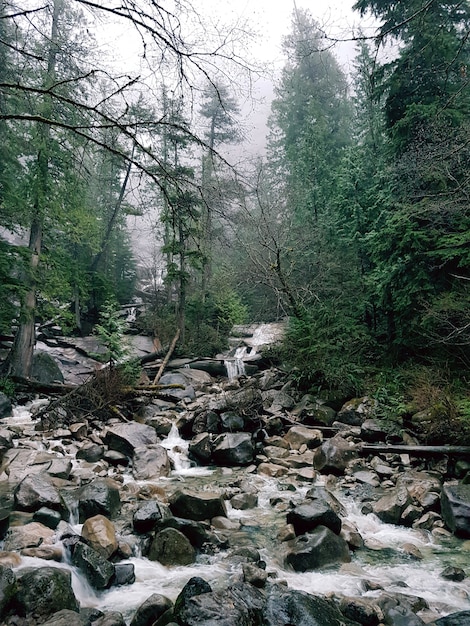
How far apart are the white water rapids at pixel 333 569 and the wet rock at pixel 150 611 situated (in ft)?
0.60

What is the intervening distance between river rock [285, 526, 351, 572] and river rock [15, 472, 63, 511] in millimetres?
2946

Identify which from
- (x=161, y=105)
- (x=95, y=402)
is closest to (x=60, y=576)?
(x=161, y=105)

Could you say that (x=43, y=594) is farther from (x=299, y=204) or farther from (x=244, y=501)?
(x=299, y=204)

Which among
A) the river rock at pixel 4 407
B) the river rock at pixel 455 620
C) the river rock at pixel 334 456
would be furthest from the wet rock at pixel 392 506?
the river rock at pixel 4 407

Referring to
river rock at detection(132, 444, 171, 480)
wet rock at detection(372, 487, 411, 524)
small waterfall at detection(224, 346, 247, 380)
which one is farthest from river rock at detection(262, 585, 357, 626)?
small waterfall at detection(224, 346, 247, 380)

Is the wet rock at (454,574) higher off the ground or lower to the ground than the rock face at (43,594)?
lower

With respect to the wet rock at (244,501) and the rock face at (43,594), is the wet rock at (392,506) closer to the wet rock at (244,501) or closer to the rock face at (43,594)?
the wet rock at (244,501)

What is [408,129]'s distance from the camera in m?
10.9

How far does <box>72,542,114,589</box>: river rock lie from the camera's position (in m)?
3.71

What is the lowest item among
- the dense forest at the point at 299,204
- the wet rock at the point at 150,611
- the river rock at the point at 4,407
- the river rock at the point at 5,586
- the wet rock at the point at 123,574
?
the wet rock at the point at 123,574

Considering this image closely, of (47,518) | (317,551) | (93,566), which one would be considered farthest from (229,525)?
(47,518)

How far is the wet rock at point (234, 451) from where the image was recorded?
25.3 feet

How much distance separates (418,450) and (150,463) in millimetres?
5073

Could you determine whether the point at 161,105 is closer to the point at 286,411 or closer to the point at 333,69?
the point at 286,411
